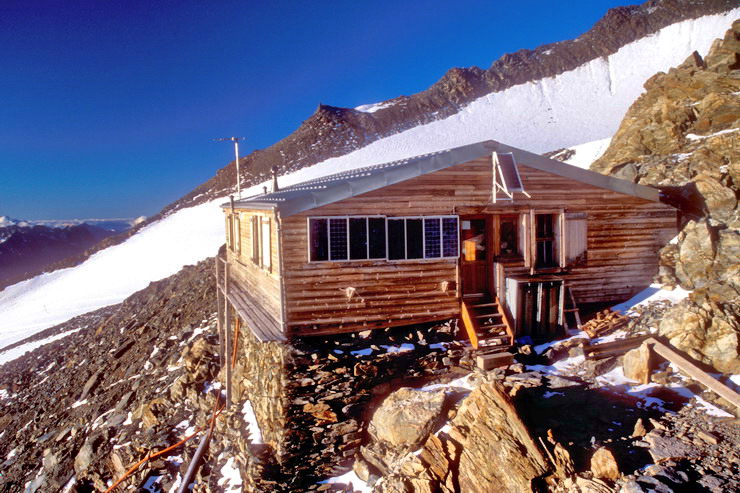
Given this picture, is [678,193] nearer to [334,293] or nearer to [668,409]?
[668,409]

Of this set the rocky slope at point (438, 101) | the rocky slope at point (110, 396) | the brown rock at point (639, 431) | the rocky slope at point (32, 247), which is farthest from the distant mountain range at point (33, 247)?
the brown rock at point (639, 431)

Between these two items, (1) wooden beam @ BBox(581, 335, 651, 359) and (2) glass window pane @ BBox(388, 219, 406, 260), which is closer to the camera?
(1) wooden beam @ BBox(581, 335, 651, 359)

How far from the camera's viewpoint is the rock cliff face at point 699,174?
1052 centimetres

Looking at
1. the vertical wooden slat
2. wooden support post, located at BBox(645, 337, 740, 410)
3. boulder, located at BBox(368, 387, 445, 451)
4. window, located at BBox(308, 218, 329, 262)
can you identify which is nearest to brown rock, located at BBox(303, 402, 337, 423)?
boulder, located at BBox(368, 387, 445, 451)

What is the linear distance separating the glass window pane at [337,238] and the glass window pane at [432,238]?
2296 millimetres

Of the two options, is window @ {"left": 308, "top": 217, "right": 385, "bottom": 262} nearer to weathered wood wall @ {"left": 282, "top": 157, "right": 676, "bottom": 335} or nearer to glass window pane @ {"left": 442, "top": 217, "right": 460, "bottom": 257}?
weathered wood wall @ {"left": 282, "top": 157, "right": 676, "bottom": 335}

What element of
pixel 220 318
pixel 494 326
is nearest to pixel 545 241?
pixel 494 326

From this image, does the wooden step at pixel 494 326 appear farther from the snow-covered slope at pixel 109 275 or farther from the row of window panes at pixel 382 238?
the snow-covered slope at pixel 109 275

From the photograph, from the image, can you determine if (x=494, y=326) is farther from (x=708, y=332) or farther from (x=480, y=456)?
(x=708, y=332)

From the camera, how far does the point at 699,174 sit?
620 inches

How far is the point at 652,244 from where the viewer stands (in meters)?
14.0

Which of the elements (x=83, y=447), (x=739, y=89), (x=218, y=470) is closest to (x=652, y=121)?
(x=739, y=89)

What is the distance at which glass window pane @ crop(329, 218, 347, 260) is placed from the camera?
1091 cm

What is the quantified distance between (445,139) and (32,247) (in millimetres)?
87985
